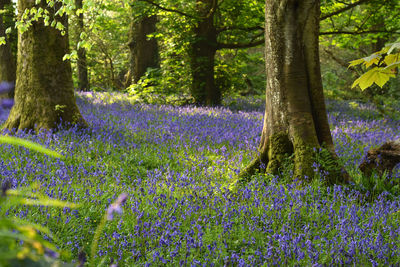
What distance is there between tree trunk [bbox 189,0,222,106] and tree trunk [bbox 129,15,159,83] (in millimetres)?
3047

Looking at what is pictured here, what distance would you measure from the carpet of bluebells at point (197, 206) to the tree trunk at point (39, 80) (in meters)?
0.75

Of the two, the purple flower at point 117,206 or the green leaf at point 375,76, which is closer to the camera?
the purple flower at point 117,206

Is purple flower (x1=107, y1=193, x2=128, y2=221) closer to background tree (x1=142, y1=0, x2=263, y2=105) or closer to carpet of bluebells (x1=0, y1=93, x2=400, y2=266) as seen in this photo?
carpet of bluebells (x1=0, y1=93, x2=400, y2=266)

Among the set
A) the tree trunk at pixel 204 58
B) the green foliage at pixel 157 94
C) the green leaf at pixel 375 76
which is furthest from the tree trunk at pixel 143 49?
the green leaf at pixel 375 76

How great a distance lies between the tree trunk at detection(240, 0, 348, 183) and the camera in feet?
16.1

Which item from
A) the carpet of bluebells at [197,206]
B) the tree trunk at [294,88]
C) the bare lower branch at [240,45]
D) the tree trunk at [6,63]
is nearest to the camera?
the carpet of bluebells at [197,206]

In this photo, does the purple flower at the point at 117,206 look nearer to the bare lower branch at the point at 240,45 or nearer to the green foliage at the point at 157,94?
the green foliage at the point at 157,94

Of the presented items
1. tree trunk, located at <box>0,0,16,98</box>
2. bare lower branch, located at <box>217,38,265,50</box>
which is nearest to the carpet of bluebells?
bare lower branch, located at <box>217,38,265,50</box>

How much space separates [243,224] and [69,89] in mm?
5119

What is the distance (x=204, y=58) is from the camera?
39.6 feet

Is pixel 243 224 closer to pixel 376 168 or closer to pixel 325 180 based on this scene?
pixel 325 180

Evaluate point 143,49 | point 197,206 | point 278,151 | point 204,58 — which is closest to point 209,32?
point 204,58

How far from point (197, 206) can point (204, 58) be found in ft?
28.8

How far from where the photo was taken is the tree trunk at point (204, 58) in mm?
11977
